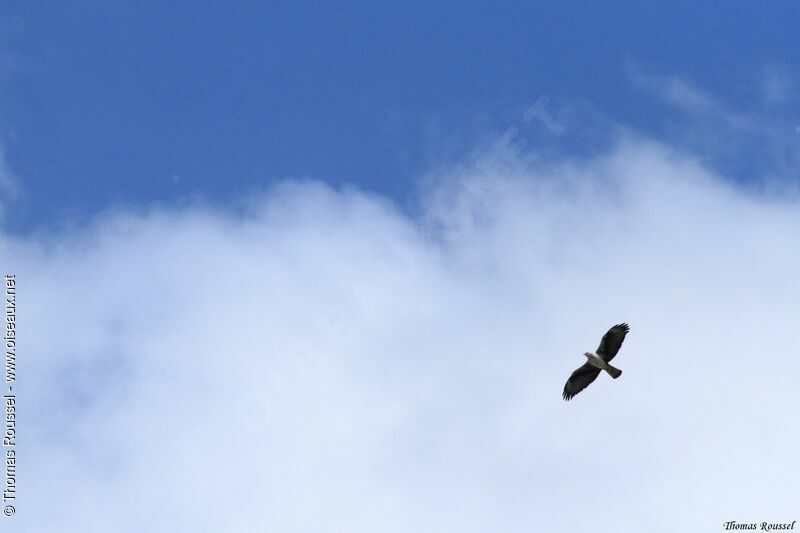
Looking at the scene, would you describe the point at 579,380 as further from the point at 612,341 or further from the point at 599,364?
the point at 612,341

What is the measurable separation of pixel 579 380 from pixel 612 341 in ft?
11.7

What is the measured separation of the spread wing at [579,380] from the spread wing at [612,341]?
1.52 meters

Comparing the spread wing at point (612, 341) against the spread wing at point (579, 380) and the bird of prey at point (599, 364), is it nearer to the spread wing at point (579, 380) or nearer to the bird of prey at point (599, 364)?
the bird of prey at point (599, 364)

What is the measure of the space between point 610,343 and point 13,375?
28.8m

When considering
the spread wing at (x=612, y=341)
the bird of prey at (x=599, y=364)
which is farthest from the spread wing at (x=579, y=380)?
the spread wing at (x=612, y=341)

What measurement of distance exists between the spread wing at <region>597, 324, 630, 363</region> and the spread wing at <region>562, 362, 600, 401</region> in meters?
1.52

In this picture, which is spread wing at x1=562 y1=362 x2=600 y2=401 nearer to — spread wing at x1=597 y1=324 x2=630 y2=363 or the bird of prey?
the bird of prey

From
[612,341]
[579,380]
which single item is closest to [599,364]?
[612,341]

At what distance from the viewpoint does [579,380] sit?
89062 millimetres

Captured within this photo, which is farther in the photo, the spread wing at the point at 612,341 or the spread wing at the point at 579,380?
the spread wing at the point at 579,380

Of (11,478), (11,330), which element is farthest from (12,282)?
(11,478)

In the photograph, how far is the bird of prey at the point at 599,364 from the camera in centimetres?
8631

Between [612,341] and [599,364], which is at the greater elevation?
[612,341]

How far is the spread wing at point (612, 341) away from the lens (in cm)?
8619
